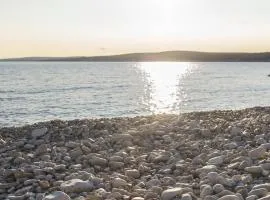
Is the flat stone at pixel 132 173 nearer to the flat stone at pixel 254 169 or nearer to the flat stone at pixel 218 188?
the flat stone at pixel 218 188

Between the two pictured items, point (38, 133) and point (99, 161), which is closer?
point (99, 161)

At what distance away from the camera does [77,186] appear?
7.62 meters

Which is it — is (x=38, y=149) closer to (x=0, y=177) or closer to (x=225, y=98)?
(x=0, y=177)

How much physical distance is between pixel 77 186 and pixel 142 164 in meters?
1.99

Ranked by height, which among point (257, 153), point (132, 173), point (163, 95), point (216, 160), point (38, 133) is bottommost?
point (163, 95)

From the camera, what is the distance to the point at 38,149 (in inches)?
427

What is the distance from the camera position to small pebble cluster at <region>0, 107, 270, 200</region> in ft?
24.3

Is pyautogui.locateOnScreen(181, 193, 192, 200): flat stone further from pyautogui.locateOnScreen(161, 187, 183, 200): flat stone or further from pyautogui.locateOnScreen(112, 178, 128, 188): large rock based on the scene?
pyautogui.locateOnScreen(112, 178, 128, 188): large rock

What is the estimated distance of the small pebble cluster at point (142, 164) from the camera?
742 cm

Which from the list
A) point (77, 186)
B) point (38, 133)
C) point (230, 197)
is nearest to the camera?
point (230, 197)

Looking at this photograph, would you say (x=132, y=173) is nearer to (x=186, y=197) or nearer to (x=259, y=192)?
(x=186, y=197)

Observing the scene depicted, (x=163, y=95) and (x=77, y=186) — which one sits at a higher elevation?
(x=77, y=186)

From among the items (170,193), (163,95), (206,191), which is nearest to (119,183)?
(170,193)

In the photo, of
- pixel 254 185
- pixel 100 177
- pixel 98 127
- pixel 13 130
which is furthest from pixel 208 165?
pixel 13 130
